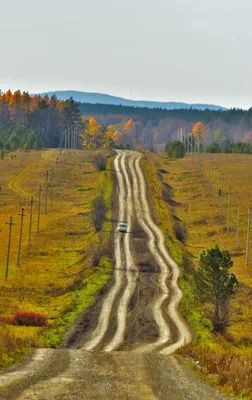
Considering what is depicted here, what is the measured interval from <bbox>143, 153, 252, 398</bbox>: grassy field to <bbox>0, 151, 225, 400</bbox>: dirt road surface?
1231mm

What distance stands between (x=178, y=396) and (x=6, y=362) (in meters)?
8.37

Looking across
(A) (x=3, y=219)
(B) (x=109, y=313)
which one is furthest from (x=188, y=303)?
(A) (x=3, y=219)

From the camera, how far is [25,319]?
41.9 meters

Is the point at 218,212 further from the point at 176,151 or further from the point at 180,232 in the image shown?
the point at 176,151

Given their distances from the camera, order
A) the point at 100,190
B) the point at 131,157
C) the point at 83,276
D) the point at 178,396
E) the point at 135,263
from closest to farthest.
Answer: the point at 178,396, the point at 83,276, the point at 135,263, the point at 100,190, the point at 131,157

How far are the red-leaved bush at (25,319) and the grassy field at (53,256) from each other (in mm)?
808

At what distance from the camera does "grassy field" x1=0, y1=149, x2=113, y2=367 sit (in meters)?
41.3

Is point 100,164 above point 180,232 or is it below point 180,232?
above

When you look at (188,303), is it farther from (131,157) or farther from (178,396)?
(131,157)

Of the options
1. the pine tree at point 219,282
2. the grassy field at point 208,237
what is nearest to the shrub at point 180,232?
the grassy field at point 208,237

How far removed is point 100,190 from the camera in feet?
402

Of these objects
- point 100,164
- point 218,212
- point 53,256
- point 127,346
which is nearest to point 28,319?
point 127,346

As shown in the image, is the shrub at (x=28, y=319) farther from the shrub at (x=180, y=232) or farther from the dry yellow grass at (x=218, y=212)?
the shrub at (x=180, y=232)

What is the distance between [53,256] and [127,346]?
132 feet
